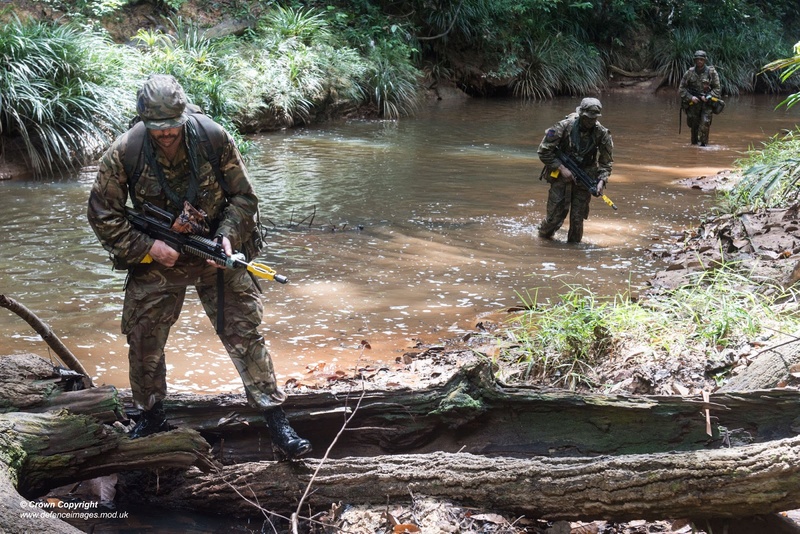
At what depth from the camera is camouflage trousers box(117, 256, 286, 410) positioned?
356 cm

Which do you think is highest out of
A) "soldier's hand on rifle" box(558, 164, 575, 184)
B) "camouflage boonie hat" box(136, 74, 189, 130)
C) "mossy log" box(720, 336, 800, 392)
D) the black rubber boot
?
"camouflage boonie hat" box(136, 74, 189, 130)

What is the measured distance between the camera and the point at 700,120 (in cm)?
1395

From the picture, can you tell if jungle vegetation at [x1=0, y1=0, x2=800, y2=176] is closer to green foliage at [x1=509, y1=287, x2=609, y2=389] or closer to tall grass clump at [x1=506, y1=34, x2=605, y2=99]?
tall grass clump at [x1=506, y1=34, x2=605, y2=99]

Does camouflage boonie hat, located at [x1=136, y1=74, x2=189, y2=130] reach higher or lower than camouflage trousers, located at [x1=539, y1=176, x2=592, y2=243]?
higher

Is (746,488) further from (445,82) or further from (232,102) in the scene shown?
(445,82)

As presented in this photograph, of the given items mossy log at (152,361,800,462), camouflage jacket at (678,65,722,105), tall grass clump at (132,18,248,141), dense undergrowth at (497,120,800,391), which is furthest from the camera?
camouflage jacket at (678,65,722,105)

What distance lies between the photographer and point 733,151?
13.8 meters

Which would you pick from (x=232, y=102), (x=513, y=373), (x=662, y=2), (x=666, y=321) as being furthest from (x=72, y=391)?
(x=662, y=2)

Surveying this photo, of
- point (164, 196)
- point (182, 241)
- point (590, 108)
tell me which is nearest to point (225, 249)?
point (182, 241)

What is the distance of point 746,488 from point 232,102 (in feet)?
39.3

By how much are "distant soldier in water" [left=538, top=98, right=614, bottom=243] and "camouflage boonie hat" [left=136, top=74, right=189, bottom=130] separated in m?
5.08

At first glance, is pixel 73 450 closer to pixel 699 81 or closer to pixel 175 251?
pixel 175 251

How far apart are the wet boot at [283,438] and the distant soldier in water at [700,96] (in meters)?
12.3

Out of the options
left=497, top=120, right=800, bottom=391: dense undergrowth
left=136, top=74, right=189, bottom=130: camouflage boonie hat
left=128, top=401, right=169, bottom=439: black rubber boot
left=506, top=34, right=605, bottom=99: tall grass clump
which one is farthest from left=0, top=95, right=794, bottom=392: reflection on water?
left=506, top=34, right=605, bottom=99: tall grass clump
